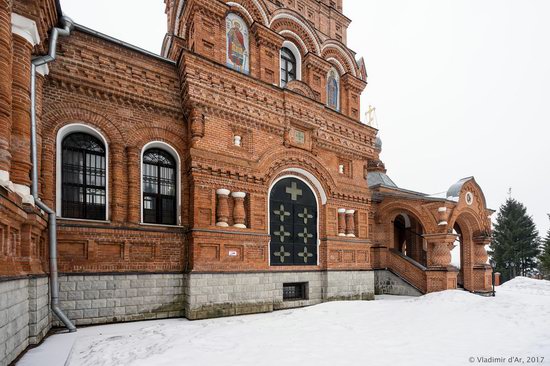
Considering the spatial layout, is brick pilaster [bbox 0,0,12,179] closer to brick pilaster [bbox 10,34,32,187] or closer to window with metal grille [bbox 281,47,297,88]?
brick pilaster [bbox 10,34,32,187]

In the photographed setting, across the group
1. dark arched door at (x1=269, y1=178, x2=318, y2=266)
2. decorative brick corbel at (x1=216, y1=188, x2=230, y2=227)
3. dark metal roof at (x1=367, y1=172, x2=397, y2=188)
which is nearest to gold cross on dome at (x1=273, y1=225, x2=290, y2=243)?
dark arched door at (x1=269, y1=178, x2=318, y2=266)

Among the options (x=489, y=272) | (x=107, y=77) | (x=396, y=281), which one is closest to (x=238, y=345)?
(x=107, y=77)

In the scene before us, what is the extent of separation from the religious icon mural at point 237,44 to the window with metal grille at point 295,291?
22.8 feet

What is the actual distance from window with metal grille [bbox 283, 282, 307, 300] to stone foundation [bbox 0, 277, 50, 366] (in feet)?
20.5

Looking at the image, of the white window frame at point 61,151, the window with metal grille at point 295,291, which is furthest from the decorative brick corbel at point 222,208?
the window with metal grille at point 295,291

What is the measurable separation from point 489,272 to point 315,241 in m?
9.40

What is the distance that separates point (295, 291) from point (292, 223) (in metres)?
2.22

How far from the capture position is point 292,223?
34.4ft

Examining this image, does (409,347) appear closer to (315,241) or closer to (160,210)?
(315,241)

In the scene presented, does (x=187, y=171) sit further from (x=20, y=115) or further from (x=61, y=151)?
(x=20, y=115)

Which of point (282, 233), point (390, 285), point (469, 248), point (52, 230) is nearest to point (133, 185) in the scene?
point (52, 230)

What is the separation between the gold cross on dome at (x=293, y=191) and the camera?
1060 cm

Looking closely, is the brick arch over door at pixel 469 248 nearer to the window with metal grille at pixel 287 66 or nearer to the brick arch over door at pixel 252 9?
the window with metal grille at pixel 287 66

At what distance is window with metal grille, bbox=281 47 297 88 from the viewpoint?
37.3 ft
